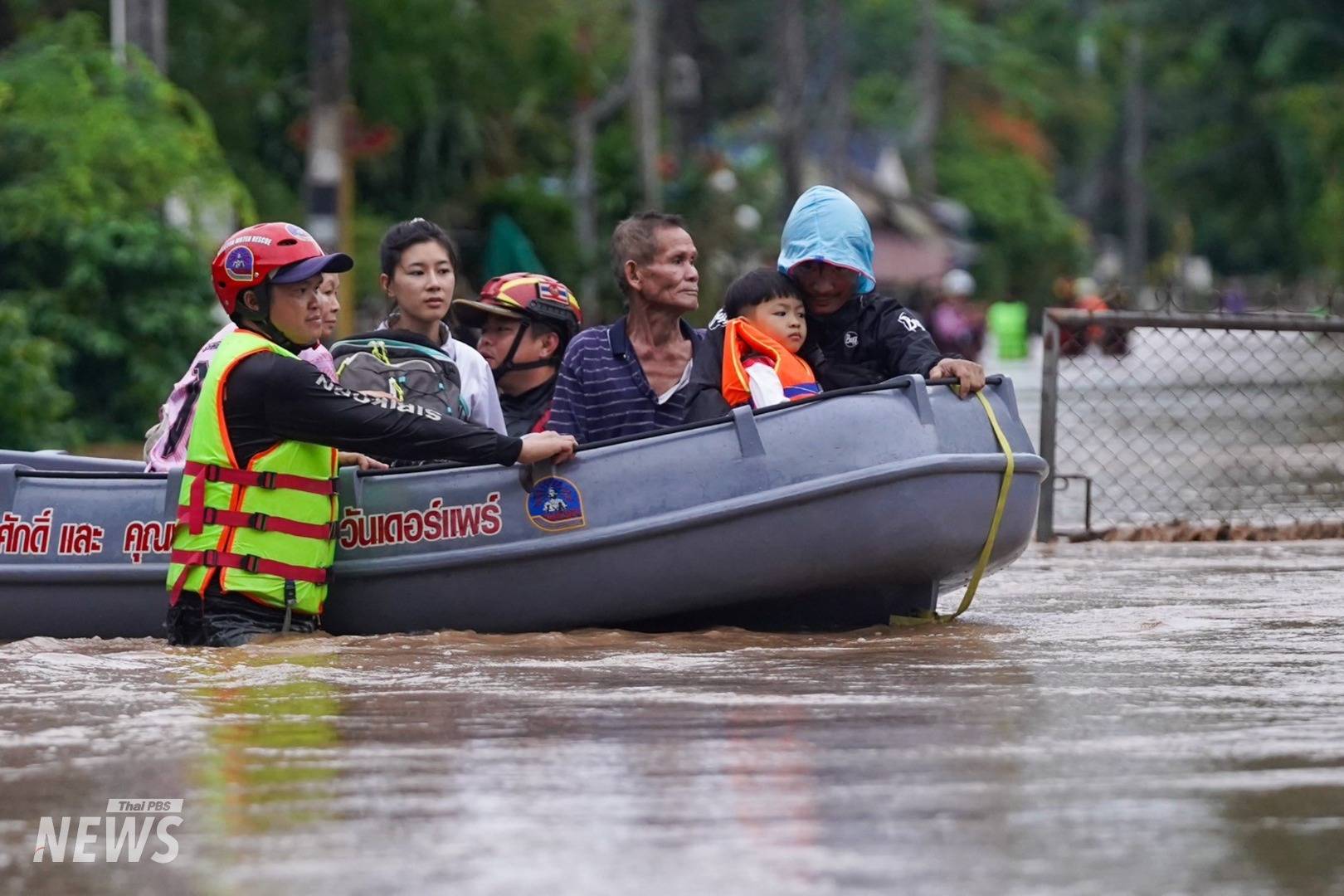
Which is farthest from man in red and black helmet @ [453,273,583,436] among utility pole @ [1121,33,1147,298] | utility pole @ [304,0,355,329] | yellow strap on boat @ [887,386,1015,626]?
utility pole @ [1121,33,1147,298]

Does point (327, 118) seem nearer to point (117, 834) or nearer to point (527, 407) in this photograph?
point (527, 407)

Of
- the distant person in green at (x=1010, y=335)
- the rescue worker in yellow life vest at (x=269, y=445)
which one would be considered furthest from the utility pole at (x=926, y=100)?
the rescue worker in yellow life vest at (x=269, y=445)

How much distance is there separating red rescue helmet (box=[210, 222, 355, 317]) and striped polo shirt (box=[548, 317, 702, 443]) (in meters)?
0.85

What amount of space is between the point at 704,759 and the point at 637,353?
2514 millimetres

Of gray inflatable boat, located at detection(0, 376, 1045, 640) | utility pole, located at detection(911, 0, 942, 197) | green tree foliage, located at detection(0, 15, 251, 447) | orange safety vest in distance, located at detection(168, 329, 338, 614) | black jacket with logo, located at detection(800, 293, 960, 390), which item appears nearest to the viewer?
orange safety vest in distance, located at detection(168, 329, 338, 614)

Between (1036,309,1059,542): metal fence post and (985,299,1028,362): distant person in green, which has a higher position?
(985,299,1028,362): distant person in green

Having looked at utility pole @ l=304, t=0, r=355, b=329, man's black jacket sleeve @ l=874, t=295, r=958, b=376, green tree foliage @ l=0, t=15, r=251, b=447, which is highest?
utility pole @ l=304, t=0, r=355, b=329

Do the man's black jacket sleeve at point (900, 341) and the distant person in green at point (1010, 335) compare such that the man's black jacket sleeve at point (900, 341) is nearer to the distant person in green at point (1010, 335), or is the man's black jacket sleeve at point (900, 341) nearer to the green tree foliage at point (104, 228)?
the green tree foliage at point (104, 228)

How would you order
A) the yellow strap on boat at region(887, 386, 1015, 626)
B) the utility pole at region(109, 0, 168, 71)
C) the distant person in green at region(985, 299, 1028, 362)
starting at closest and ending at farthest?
the yellow strap on boat at region(887, 386, 1015, 626)
the utility pole at region(109, 0, 168, 71)
the distant person in green at region(985, 299, 1028, 362)

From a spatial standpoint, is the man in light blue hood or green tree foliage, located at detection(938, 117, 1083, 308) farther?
green tree foliage, located at detection(938, 117, 1083, 308)

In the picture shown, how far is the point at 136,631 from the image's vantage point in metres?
7.18

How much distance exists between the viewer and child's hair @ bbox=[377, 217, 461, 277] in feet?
24.2

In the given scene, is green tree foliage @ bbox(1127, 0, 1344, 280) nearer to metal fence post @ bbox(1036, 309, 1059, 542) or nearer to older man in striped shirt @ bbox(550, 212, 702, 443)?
metal fence post @ bbox(1036, 309, 1059, 542)

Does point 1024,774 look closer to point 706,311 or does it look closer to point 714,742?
point 714,742
